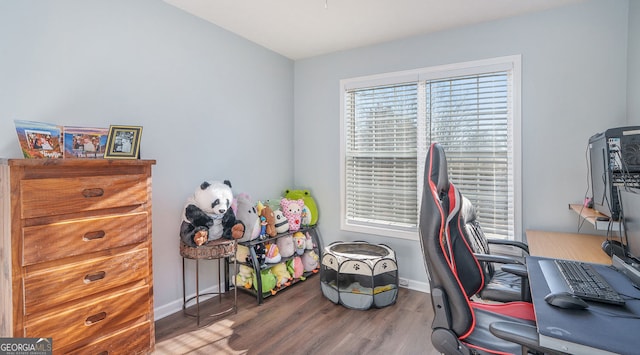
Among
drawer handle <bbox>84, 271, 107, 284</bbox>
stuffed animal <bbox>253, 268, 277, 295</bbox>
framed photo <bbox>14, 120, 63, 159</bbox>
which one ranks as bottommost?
stuffed animal <bbox>253, 268, 277, 295</bbox>

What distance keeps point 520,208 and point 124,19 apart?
3409 mm

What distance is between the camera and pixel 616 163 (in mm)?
1720

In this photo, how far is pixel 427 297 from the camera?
291 cm

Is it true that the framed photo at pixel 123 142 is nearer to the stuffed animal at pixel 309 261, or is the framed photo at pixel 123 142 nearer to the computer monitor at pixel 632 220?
the stuffed animal at pixel 309 261

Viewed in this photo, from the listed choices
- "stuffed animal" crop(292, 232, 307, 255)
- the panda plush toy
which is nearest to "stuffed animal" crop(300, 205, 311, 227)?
"stuffed animal" crop(292, 232, 307, 255)

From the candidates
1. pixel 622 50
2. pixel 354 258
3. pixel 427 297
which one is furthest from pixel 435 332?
pixel 622 50

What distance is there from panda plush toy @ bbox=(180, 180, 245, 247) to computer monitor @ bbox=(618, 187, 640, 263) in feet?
7.82

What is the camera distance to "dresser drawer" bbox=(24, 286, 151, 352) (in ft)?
5.05

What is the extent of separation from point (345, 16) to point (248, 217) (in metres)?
1.95

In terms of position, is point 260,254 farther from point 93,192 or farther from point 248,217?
point 93,192

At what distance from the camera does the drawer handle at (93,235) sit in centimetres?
169

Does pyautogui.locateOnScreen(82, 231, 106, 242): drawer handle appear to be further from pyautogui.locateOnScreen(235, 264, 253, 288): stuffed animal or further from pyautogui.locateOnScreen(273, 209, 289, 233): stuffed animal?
pyautogui.locateOnScreen(273, 209, 289, 233): stuffed animal

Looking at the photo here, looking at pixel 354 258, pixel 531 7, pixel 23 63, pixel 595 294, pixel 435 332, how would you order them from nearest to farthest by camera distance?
1. pixel 595 294
2. pixel 435 332
3. pixel 23 63
4. pixel 531 7
5. pixel 354 258

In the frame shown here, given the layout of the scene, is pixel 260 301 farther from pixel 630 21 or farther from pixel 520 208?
pixel 630 21
